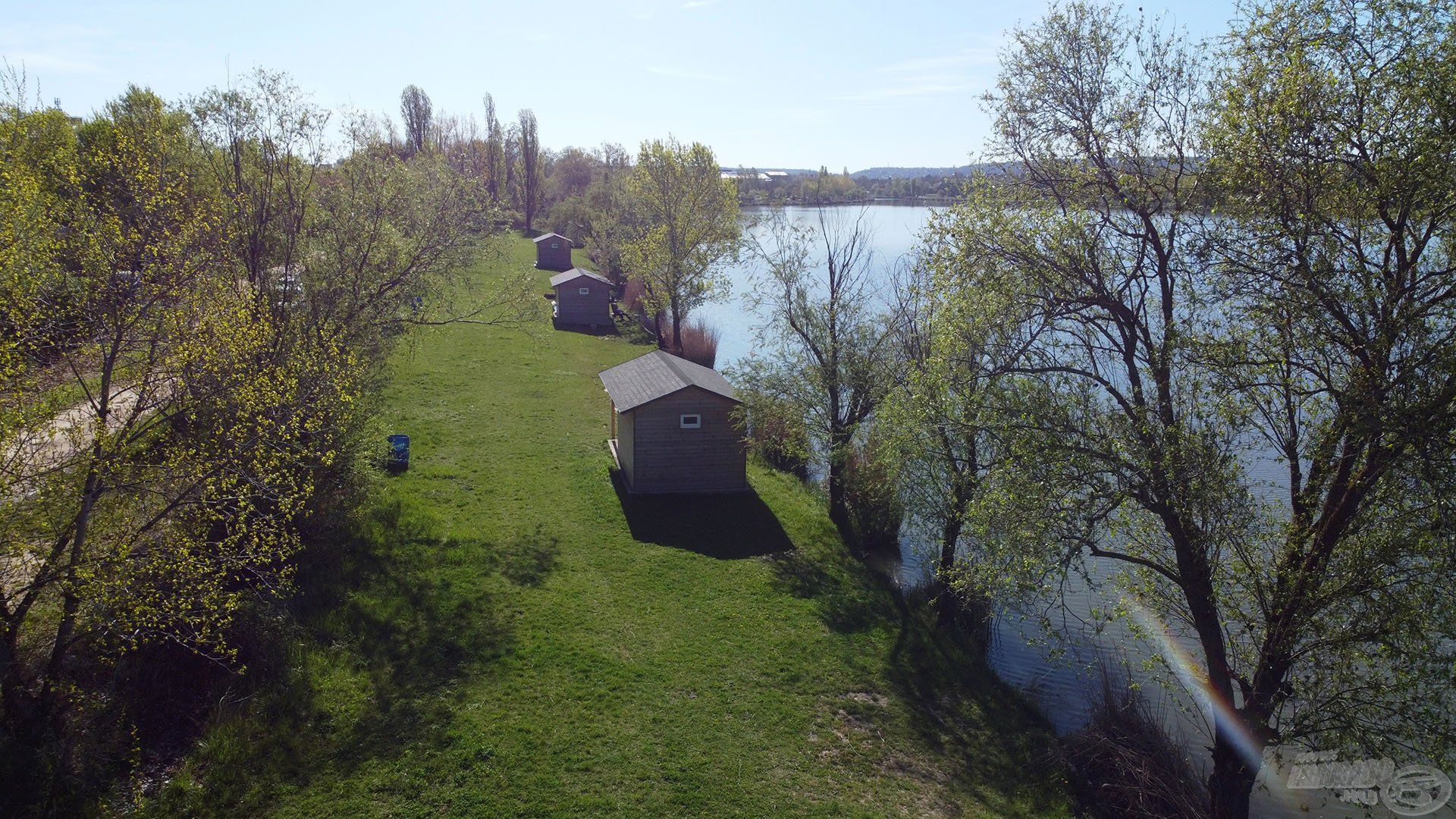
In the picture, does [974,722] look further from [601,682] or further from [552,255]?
[552,255]

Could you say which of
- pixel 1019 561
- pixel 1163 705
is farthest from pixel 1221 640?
pixel 1163 705

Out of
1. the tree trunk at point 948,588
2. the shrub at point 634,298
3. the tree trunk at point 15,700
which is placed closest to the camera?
the tree trunk at point 15,700

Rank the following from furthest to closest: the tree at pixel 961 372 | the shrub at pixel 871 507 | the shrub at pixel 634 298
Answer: the shrub at pixel 634 298 → the shrub at pixel 871 507 → the tree at pixel 961 372

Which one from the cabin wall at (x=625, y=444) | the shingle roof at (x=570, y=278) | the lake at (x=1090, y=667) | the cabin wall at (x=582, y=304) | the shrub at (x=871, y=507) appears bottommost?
the lake at (x=1090, y=667)

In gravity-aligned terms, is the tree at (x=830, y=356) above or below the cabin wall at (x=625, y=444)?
above

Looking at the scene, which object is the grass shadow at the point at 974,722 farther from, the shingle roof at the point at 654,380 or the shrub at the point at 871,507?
the shingle roof at the point at 654,380

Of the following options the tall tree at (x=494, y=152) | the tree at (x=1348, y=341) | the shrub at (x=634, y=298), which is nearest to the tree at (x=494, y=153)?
the tall tree at (x=494, y=152)

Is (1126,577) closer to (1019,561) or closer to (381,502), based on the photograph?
(1019,561)
